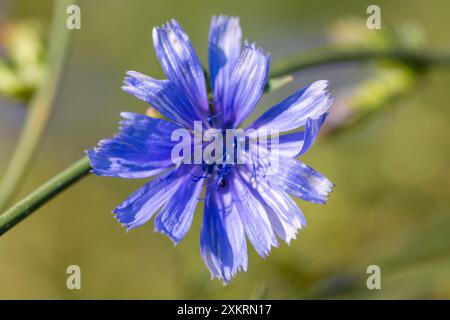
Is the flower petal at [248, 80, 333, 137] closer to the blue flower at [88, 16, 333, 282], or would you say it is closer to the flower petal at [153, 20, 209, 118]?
the blue flower at [88, 16, 333, 282]

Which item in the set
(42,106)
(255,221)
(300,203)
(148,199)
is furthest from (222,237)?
(300,203)

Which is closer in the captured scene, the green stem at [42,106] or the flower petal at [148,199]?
the flower petal at [148,199]

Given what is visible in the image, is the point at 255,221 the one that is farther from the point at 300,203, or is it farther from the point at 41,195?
the point at 300,203

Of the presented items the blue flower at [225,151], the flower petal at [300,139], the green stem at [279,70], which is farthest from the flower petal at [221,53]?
the green stem at [279,70]

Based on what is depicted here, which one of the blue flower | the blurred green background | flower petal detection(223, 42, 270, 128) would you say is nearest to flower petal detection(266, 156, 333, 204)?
the blue flower

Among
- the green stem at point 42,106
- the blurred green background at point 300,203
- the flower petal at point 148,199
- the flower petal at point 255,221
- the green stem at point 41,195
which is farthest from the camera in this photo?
the blurred green background at point 300,203

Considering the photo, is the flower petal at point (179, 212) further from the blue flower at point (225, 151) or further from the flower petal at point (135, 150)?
the flower petal at point (135, 150)
